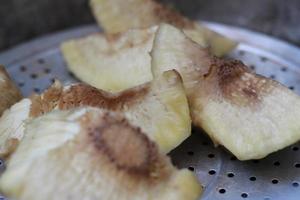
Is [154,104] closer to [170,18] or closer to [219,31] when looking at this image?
[170,18]

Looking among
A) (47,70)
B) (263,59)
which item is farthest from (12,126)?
(263,59)

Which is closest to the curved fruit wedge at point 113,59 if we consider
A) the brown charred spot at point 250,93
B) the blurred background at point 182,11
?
the brown charred spot at point 250,93

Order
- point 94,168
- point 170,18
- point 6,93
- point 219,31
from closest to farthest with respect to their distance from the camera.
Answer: point 94,168 < point 6,93 < point 170,18 < point 219,31

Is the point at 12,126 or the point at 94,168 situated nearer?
the point at 94,168

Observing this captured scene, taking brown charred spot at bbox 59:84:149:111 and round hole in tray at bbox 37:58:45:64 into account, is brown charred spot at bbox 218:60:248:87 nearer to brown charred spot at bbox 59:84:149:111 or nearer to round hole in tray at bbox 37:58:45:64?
brown charred spot at bbox 59:84:149:111

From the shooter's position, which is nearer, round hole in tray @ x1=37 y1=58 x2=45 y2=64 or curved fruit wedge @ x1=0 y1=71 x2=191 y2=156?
curved fruit wedge @ x1=0 y1=71 x2=191 y2=156

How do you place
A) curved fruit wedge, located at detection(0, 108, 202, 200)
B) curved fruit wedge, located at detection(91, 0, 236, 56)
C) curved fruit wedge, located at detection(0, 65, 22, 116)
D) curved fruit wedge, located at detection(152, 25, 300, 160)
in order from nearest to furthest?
curved fruit wedge, located at detection(0, 108, 202, 200), curved fruit wedge, located at detection(152, 25, 300, 160), curved fruit wedge, located at detection(0, 65, 22, 116), curved fruit wedge, located at detection(91, 0, 236, 56)

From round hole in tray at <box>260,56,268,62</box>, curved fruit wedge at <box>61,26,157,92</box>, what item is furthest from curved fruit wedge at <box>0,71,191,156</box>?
round hole in tray at <box>260,56,268,62</box>
